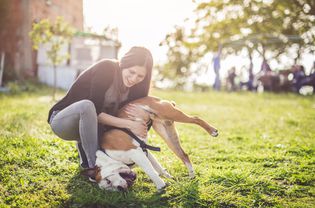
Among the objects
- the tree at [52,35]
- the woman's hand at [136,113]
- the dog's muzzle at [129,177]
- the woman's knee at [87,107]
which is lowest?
the dog's muzzle at [129,177]

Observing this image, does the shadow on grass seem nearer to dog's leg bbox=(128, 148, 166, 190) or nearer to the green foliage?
dog's leg bbox=(128, 148, 166, 190)

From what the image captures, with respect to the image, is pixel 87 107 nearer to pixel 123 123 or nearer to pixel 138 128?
pixel 123 123

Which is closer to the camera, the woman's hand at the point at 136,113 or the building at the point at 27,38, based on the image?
the woman's hand at the point at 136,113

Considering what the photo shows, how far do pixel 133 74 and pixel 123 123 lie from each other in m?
0.49

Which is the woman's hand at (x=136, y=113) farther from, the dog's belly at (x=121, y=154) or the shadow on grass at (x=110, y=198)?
the shadow on grass at (x=110, y=198)

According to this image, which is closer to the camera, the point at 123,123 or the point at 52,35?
the point at 123,123

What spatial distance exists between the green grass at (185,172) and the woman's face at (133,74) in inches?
40.3

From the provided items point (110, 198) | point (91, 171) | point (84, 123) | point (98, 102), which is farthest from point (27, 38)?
point (110, 198)

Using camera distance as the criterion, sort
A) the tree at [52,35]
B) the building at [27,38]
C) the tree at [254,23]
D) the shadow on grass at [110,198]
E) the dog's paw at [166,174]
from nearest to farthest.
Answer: the shadow on grass at [110,198], the dog's paw at [166,174], the tree at [52,35], the building at [27,38], the tree at [254,23]

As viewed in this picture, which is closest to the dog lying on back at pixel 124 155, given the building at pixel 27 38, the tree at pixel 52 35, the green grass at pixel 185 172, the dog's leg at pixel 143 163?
the dog's leg at pixel 143 163

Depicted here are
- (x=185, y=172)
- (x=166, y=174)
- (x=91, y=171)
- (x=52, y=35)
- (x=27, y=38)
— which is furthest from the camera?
(x=27, y=38)

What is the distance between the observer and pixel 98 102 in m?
3.37

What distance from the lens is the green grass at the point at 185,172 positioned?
118 inches

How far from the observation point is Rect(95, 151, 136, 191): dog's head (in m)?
3.17
